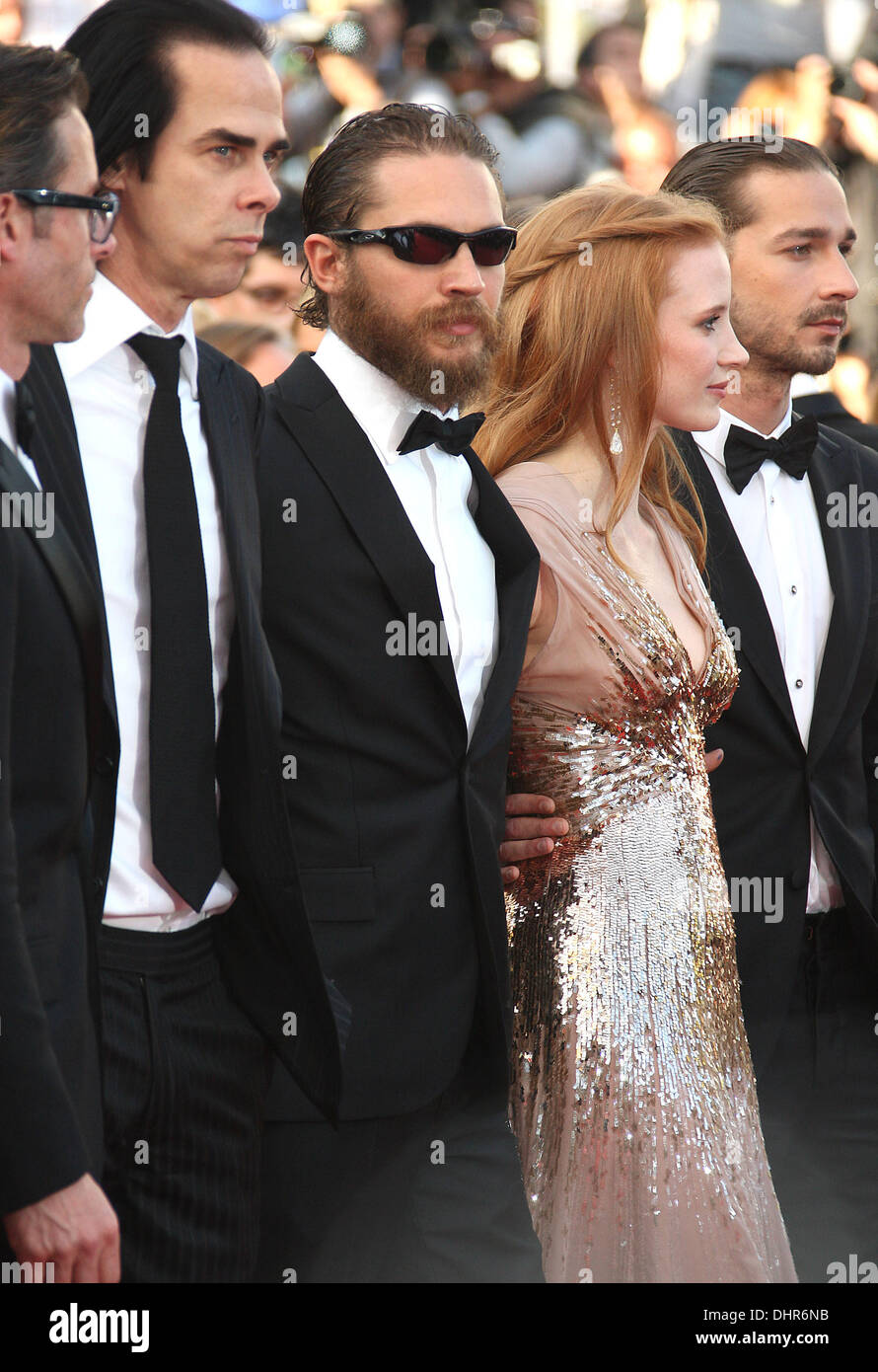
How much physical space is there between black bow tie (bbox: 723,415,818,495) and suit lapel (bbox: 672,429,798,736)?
85 millimetres

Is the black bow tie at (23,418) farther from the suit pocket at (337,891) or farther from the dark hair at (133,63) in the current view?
the suit pocket at (337,891)

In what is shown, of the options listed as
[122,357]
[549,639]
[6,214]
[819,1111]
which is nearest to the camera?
[6,214]

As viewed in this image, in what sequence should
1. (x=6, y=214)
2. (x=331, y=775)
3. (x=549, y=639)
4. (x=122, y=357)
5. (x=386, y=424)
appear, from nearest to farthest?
(x=6, y=214), (x=122, y=357), (x=331, y=775), (x=386, y=424), (x=549, y=639)

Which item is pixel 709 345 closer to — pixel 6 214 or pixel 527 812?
pixel 527 812

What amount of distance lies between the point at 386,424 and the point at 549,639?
405mm

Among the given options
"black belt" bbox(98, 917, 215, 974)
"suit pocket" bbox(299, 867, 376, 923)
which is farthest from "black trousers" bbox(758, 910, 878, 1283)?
"black belt" bbox(98, 917, 215, 974)

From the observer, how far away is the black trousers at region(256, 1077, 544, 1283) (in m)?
2.18

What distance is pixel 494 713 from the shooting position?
225 cm

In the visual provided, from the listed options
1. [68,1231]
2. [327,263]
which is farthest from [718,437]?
[68,1231]

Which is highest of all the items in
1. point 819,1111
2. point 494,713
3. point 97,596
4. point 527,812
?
→ point 97,596

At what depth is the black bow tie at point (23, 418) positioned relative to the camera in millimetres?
1735

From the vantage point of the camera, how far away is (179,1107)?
196 centimetres

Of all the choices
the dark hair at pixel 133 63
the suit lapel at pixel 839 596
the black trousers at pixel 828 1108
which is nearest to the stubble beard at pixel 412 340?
the dark hair at pixel 133 63
